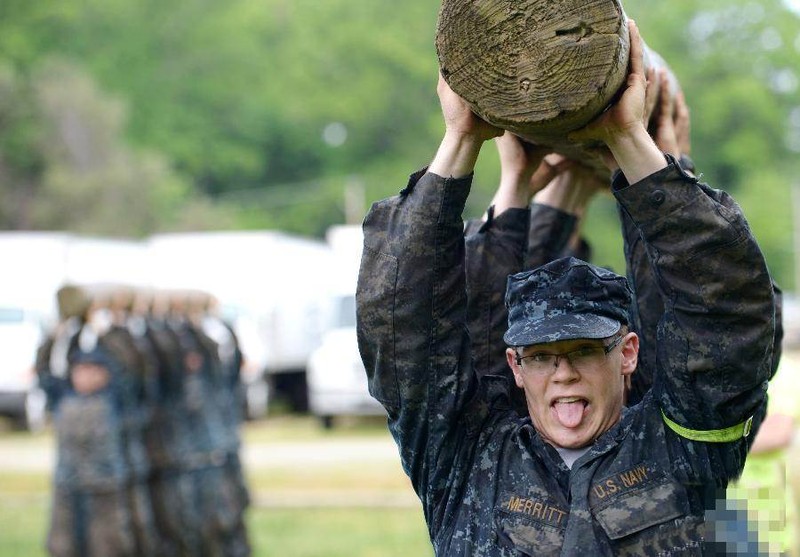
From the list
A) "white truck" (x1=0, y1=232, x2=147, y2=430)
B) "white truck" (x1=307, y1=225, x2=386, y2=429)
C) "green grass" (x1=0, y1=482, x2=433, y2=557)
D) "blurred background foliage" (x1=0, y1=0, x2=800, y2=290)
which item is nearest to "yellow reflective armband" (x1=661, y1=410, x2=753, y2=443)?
"green grass" (x1=0, y1=482, x2=433, y2=557)

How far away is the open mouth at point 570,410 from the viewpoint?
3.29 m

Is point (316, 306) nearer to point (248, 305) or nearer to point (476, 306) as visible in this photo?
point (248, 305)

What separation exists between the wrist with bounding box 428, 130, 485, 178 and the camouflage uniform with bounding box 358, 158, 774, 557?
0.04 meters

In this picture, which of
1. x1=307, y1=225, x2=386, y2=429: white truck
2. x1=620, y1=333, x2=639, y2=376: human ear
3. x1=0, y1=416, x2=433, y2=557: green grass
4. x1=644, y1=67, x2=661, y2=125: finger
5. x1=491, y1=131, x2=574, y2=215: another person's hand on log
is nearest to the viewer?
x1=620, y1=333, x2=639, y2=376: human ear

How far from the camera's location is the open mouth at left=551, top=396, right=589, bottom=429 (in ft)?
10.8

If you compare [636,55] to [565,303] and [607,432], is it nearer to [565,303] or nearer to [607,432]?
[565,303]

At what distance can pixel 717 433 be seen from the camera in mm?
3168

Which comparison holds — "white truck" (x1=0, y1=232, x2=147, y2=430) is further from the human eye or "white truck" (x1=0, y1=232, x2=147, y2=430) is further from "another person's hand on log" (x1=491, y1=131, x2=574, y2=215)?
the human eye

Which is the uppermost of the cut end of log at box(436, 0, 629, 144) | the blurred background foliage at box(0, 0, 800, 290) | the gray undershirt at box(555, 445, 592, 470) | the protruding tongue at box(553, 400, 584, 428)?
the blurred background foliage at box(0, 0, 800, 290)

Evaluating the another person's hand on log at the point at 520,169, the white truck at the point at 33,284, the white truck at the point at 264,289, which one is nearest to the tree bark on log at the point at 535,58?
the another person's hand on log at the point at 520,169

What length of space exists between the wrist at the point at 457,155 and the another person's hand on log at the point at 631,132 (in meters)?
0.32

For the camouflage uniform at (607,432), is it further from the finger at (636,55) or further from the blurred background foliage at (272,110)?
the blurred background foliage at (272,110)

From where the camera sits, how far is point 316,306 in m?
23.5

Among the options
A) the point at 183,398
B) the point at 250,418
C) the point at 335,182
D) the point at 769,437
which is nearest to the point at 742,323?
the point at 769,437
